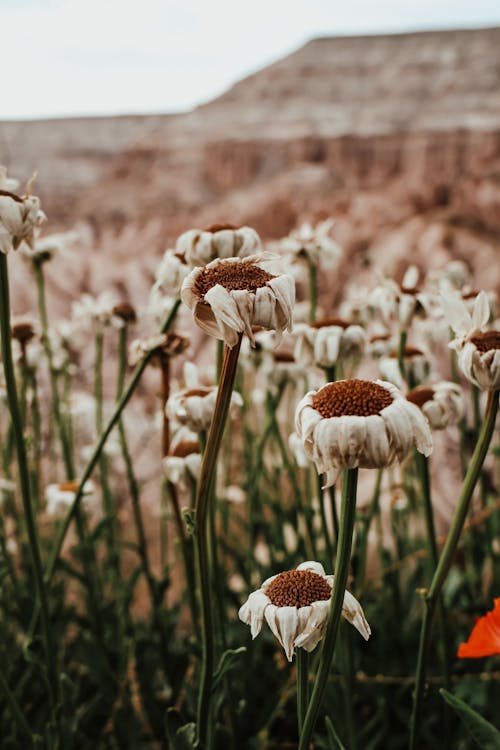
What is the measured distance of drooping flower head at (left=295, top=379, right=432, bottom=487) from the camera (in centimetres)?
34

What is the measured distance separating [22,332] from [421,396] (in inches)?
19.0

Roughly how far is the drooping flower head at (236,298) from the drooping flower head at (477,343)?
0.38ft

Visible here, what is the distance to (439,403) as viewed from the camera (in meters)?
0.64

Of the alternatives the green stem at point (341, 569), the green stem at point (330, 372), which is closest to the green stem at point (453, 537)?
the green stem at point (341, 569)

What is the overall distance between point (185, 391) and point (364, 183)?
4.29 meters

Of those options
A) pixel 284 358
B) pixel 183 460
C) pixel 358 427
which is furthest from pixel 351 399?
pixel 284 358

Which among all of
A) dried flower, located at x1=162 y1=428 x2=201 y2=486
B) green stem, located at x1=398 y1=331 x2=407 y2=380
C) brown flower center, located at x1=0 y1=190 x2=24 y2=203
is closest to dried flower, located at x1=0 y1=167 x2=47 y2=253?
brown flower center, located at x1=0 y1=190 x2=24 y2=203

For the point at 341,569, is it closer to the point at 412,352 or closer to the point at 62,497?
the point at 412,352

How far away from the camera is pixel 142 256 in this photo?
3.78 metres

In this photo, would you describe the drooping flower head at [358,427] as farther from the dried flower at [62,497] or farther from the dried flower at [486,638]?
the dried flower at [62,497]

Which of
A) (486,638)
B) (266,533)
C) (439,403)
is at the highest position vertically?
(439,403)

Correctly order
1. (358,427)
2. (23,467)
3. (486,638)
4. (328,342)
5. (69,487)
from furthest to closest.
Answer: (69,487)
(328,342)
(23,467)
(486,638)
(358,427)

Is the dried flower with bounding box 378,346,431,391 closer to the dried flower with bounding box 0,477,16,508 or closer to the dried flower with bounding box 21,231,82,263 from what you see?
the dried flower with bounding box 21,231,82,263

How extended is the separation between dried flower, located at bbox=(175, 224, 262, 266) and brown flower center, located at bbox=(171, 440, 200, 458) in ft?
0.63
